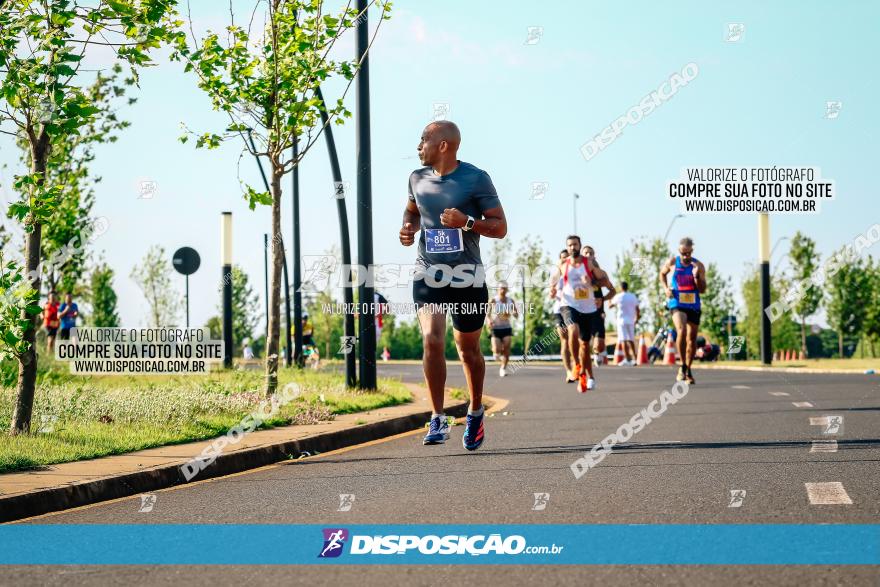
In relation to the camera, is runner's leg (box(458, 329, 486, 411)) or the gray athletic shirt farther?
runner's leg (box(458, 329, 486, 411))

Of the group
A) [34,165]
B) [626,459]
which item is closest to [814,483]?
[626,459]

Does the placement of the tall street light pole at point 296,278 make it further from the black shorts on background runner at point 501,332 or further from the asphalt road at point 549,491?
the asphalt road at point 549,491

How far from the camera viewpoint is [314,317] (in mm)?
55875

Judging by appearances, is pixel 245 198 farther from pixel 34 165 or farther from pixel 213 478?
pixel 213 478

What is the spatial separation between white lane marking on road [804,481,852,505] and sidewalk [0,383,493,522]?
14.0ft

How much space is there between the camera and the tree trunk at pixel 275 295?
13.2 metres

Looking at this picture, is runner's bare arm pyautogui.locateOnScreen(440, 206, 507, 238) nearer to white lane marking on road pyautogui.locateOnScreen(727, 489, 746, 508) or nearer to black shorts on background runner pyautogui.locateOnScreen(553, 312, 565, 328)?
white lane marking on road pyautogui.locateOnScreen(727, 489, 746, 508)

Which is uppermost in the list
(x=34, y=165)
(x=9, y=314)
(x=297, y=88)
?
(x=297, y=88)

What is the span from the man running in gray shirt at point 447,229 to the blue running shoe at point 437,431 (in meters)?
0.66

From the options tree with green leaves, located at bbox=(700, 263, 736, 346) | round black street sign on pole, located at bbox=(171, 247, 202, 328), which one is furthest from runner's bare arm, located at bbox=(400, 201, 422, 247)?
tree with green leaves, located at bbox=(700, 263, 736, 346)

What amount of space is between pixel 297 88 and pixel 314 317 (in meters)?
43.0

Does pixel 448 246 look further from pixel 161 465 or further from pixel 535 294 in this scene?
pixel 535 294

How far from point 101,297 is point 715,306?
109 feet

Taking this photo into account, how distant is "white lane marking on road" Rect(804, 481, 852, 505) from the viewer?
248 inches
